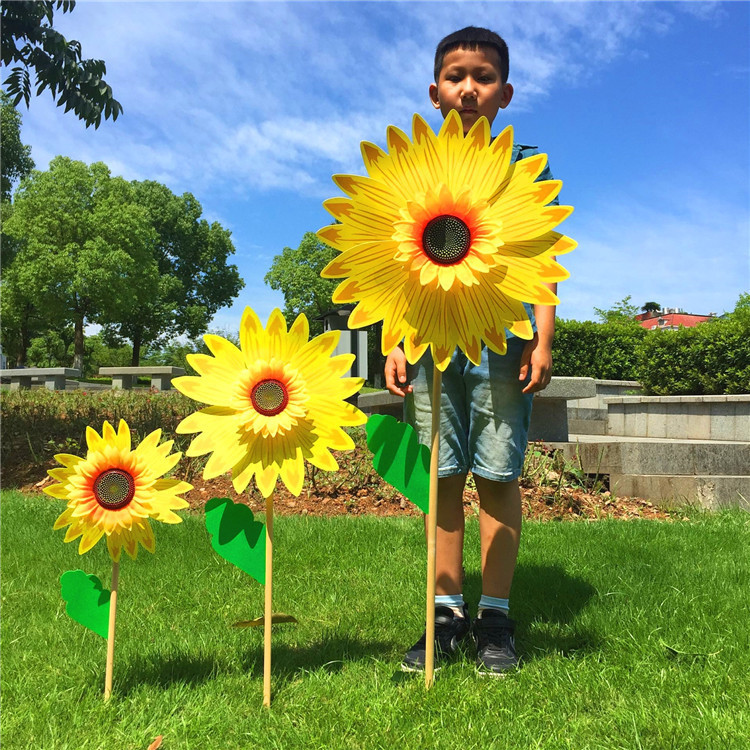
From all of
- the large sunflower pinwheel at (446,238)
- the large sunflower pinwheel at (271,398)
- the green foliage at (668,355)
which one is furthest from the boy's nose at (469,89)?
the green foliage at (668,355)

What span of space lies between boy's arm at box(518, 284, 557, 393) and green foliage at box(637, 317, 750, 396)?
6938 millimetres

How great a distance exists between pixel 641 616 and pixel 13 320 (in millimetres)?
32892

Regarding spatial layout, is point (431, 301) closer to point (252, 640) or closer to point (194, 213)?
point (252, 640)

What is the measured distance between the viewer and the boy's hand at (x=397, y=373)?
212 centimetres

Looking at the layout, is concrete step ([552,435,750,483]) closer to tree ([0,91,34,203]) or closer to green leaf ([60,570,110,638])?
green leaf ([60,570,110,638])

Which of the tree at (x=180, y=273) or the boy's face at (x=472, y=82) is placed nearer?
the boy's face at (x=472, y=82)

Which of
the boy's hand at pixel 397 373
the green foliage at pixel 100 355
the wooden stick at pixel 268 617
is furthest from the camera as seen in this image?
the green foliage at pixel 100 355

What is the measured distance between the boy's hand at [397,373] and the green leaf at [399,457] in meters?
0.35

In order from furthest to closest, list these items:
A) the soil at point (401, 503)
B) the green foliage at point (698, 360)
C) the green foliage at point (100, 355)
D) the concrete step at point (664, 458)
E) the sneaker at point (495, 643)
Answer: the green foliage at point (100, 355) < the green foliage at point (698, 360) < the concrete step at point (664, 458) < the soil at point (401, 503) < the sneaker at point (495, 643)

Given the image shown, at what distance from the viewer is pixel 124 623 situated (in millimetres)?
2346

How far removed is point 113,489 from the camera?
1783 millimetres

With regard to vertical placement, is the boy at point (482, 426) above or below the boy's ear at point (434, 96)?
below

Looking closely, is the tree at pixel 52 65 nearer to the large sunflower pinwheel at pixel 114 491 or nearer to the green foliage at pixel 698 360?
the large sunflower pinwheel at pixel 114 491

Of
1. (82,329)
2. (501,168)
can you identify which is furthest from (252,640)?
(82,329)
